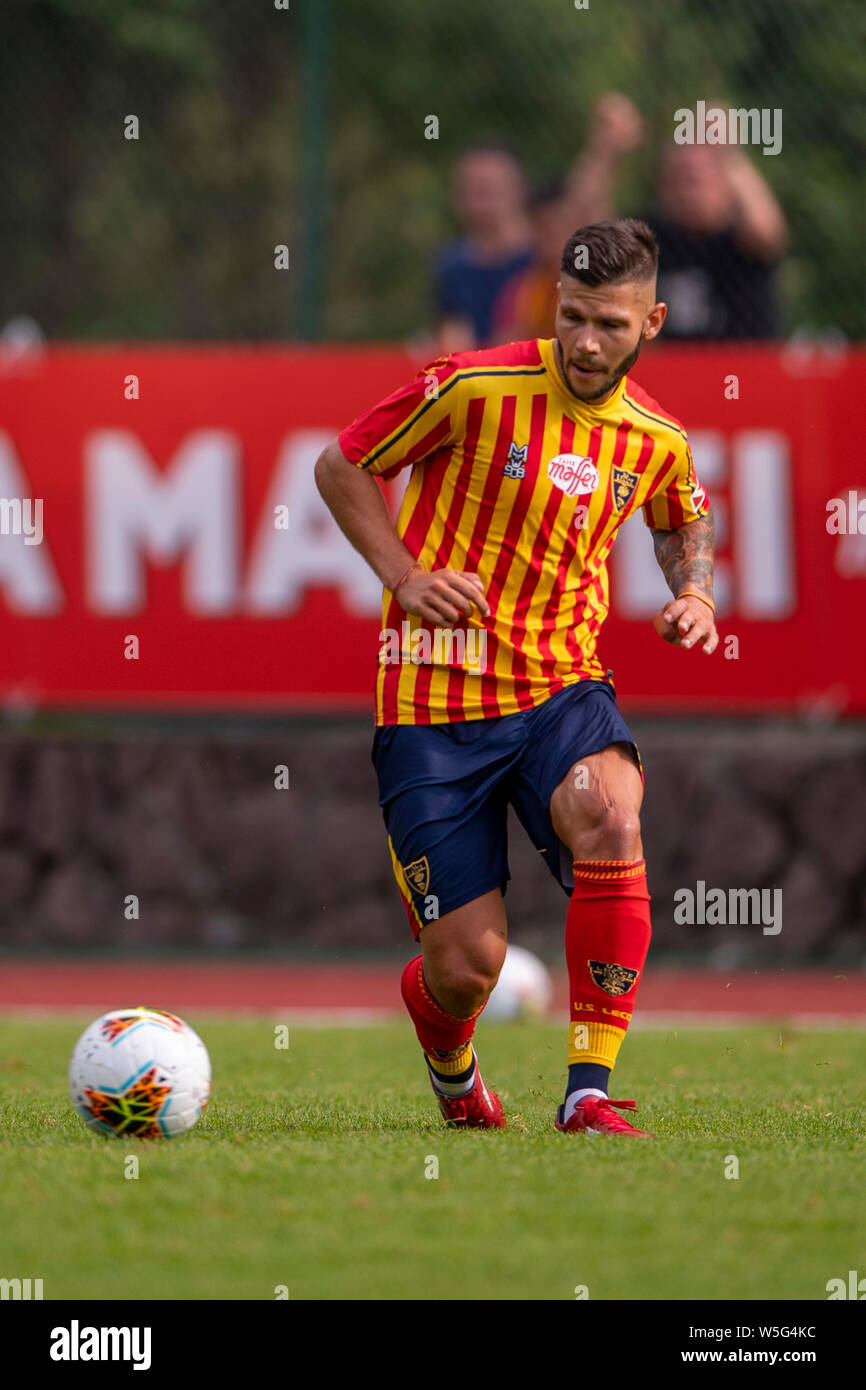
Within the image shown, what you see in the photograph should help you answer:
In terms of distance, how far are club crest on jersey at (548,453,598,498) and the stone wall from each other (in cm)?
681

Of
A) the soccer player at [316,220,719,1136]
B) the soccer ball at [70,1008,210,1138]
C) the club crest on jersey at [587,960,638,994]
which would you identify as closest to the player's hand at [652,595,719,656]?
the soccer player at [316,220,719,1136]

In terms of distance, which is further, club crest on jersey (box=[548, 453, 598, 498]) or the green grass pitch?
club crest on jersey (box=[548, 453, 598, 498])

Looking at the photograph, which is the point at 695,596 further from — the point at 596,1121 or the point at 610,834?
the point at 596,1121

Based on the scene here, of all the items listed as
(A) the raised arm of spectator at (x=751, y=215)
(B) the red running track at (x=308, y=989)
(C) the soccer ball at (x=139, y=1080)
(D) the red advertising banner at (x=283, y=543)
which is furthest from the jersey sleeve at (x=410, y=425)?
(A) the raised arm of spectator at (x=751, y=215)

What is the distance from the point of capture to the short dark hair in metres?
5.52

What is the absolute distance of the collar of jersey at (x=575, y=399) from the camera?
5777 millimetres

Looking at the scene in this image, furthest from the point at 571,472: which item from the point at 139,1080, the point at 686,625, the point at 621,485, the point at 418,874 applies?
the point at 139,1080

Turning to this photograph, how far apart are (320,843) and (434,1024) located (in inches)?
270

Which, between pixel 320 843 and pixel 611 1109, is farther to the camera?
pixel 320 843

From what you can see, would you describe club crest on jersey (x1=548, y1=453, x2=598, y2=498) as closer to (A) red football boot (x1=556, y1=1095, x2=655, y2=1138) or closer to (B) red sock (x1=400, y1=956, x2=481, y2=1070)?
(B) red sock (x1=400, y1=956, x2=481, y2=1070)

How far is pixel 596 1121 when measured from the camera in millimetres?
5414

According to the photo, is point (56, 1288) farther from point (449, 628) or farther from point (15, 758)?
point (15, 758)

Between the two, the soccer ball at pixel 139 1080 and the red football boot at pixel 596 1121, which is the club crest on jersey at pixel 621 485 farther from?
the soccer ball at pixel 139 1080

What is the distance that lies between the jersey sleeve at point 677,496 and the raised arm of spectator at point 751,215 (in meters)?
6.68
